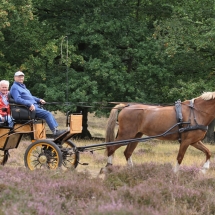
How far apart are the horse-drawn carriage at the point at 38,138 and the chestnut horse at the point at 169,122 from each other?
1269mm

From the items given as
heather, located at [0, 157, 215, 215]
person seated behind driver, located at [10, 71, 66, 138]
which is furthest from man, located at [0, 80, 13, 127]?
heather, located at [0, 157, 215, 215]

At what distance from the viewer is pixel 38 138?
9.54 meters

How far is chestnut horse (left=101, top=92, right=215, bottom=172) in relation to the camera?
9.46 meters

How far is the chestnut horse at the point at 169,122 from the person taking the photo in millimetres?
9461

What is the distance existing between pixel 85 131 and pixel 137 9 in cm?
759

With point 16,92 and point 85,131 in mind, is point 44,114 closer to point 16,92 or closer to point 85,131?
point 16,92

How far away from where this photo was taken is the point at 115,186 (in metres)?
7.64

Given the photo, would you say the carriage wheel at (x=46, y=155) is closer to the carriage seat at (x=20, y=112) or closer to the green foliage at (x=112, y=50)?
the carriage seat at (x=20, y=112)

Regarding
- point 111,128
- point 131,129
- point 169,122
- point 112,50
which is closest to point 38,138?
point 111,128

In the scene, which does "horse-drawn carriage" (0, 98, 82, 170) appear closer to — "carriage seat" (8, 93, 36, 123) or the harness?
"carriage seat" (8, 93, 36, 123)

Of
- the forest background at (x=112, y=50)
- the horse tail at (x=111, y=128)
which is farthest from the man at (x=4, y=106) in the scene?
the forest background at (x=112, y=50)

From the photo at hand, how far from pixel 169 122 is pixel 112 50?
11.7 meters

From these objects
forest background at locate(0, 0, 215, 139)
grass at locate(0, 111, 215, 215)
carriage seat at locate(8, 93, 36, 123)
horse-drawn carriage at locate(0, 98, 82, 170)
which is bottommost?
grass at locate(0, 111, 215, 215)

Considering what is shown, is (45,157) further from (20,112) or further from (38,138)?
(20,112)
